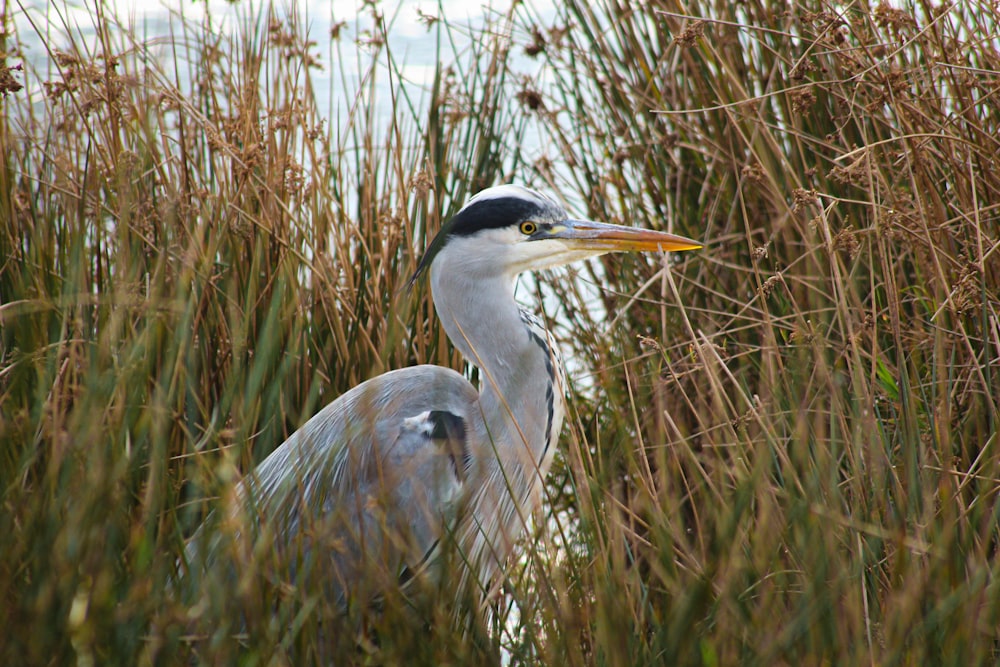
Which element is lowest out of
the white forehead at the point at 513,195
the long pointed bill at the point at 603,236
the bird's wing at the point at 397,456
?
the bird's wing at the point at 397,456

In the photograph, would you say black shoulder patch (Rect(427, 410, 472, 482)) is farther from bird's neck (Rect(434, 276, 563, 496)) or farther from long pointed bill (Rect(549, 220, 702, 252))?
long pointed bill (Rect(549, 220, 702, 252))

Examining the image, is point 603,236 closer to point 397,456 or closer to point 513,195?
point 513,195

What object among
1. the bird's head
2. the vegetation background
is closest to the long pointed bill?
the bird's head

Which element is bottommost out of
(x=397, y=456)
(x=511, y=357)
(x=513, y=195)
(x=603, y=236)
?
(x=397, y=456)

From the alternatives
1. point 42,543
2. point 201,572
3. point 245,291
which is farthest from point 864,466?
point 245,291

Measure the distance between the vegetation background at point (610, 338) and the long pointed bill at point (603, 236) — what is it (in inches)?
4.7

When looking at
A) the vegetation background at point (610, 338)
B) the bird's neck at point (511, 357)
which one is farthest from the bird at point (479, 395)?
the vegetation background at point (610, 338)

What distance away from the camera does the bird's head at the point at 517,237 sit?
2.48 metres

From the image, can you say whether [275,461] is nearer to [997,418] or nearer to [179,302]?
[179,302]

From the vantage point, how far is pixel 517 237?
252 cm

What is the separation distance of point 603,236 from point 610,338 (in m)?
0.63

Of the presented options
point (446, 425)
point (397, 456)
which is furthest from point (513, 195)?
point (397, 456)

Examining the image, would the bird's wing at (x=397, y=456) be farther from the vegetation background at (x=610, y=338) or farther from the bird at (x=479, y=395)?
the vegetation background at (x=610, y=338)

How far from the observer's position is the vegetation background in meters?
1.42
